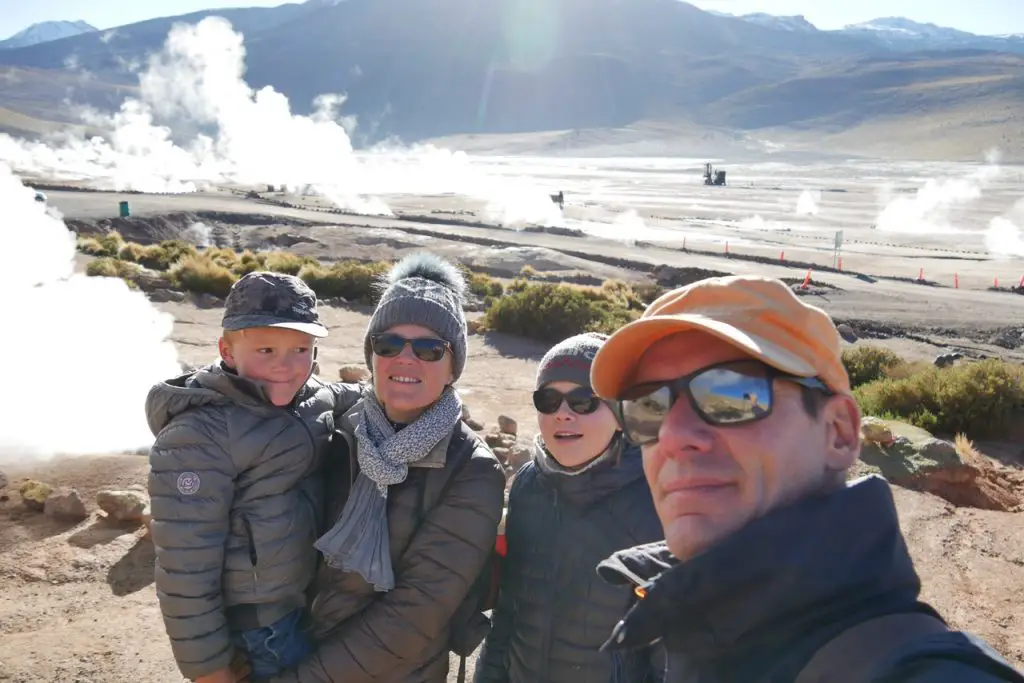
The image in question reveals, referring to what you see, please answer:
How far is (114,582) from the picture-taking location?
16.3 ft

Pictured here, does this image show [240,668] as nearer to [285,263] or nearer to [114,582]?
[114,582]

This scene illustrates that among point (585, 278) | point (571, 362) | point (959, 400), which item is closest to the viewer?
point (571, 362)

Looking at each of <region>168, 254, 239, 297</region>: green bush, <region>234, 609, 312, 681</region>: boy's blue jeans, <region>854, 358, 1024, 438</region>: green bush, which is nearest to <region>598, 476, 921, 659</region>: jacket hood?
<region>234, 609, 312, 681</region>: boy's blue jeans

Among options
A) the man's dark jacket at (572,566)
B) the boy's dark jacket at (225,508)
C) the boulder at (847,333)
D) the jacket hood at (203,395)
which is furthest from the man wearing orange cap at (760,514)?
the boulder at (847,333)

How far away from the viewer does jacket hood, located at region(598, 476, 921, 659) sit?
1.25 m

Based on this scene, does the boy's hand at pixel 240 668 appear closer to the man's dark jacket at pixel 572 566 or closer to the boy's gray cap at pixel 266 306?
the man's dark jacket at pixel 572 566

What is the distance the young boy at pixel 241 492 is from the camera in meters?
2.34

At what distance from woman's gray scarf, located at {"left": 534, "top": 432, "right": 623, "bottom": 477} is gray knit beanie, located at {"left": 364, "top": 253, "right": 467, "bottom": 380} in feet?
1.23

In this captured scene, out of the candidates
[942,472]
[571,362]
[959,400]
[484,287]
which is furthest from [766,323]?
[484,287]

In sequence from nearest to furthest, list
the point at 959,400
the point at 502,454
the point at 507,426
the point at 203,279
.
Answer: the point at 502,454 → the point at 507,426 → the point at 959,400 → the point at 203,279

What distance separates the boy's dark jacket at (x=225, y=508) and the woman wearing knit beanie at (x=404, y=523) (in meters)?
0.12

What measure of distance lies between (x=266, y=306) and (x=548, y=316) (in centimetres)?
1055

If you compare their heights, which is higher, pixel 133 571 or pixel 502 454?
pixel 502 454

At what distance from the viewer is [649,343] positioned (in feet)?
5.32
